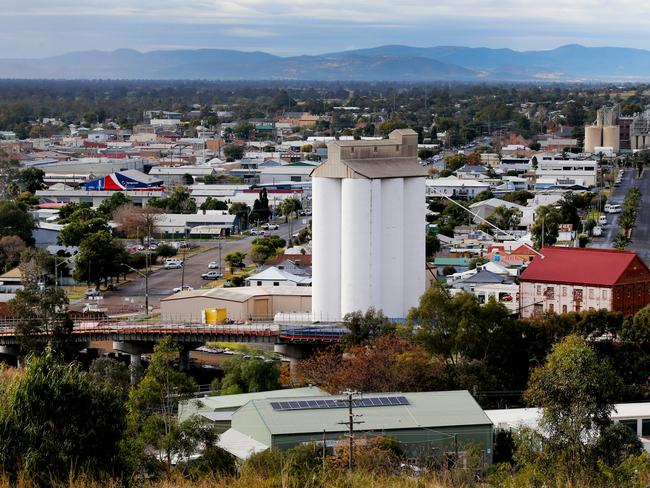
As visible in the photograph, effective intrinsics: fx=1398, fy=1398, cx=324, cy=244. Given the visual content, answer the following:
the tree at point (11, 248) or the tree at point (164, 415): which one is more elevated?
the tree at point (164, 415)

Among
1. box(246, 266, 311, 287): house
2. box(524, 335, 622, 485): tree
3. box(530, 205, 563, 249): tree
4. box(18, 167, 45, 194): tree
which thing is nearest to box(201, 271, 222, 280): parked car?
box(246, 266, 311, 287): house

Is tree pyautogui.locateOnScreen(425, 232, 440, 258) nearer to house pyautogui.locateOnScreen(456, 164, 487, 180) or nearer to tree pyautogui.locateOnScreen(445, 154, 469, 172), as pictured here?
house pyautogui.locateOnScreen(456, 164, 487, 180)

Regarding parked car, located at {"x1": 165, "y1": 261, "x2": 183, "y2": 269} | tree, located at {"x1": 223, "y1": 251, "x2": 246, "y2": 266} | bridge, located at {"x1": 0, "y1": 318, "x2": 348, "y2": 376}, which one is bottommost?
parked car, located at {"x1": 165, "y1": 261, "x2": 183, "y2": 269}

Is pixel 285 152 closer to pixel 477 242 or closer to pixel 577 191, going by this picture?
pixel 577 191

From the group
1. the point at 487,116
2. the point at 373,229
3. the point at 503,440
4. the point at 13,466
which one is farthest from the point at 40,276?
the point at 487,116

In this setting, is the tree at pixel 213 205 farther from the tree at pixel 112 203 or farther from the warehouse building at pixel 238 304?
the warehouse building at pixel 238 304

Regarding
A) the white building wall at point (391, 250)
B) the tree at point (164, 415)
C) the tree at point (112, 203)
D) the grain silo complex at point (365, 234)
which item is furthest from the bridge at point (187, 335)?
the tree at point (112, 203)

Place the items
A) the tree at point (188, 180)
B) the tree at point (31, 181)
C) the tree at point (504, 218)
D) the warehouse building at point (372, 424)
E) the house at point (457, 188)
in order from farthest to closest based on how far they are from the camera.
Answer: the tree at point (188, 180) < the tree at point (31, 181) < the house at point (457, 188) < the tree at point (504, 218) < the warehouse building at point (372, 424)
